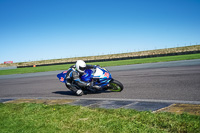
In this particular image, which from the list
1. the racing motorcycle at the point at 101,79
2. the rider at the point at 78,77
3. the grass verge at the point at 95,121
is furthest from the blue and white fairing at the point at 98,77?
the grass verge at the point at 95,121

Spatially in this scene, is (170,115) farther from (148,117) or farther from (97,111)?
(97,111)

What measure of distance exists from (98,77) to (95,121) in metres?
3.31

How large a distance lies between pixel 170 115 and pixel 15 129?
295 cm

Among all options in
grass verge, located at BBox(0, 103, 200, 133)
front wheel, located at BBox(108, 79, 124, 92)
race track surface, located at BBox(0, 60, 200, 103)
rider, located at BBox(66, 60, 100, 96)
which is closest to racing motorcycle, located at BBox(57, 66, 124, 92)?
front wheel, located at BBox(108, 79, 124, 92)

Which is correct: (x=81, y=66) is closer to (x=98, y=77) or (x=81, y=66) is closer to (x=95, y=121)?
(x=98, y=77)

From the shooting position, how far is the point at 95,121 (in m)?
3.76

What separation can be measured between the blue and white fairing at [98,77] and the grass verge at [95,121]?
2.38 m

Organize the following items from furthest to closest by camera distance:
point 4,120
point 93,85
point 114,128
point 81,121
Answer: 1. point 93,85
2. point 4,120
3. point 81,121
4. point 114,128

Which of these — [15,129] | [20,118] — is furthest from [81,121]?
[20,118]

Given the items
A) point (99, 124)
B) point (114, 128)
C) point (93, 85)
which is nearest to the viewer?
point (114, 128)

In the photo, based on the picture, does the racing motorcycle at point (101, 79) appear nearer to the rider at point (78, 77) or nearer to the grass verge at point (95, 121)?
the rider at point (78, 77)

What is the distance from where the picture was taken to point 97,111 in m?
4.50

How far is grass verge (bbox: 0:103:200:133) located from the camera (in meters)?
3.25

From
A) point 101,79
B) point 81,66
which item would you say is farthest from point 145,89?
point 81,66
